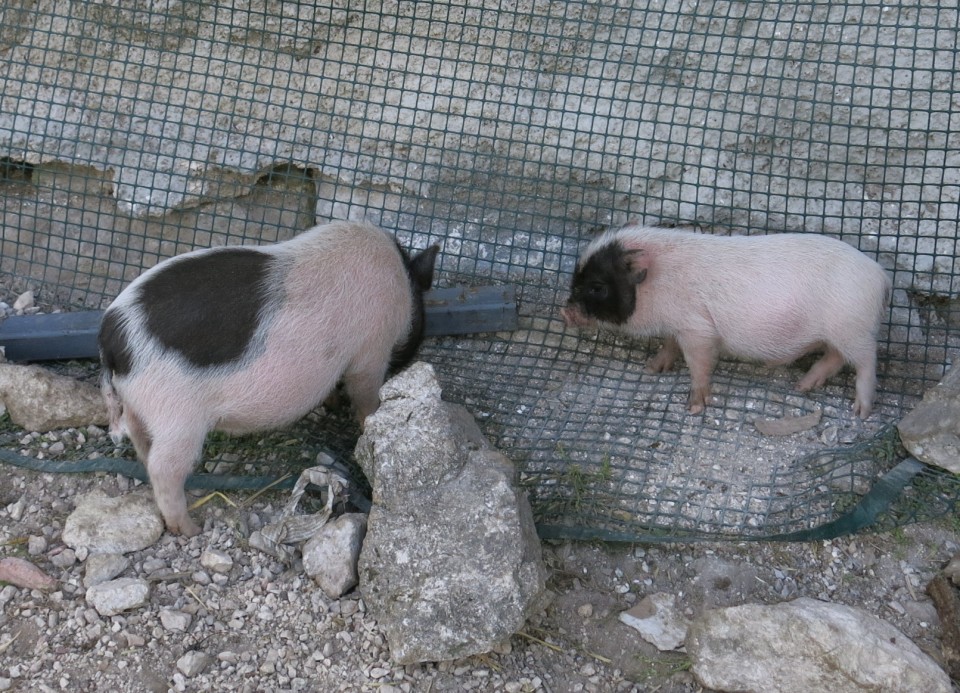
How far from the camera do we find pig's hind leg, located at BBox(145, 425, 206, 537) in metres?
4.27

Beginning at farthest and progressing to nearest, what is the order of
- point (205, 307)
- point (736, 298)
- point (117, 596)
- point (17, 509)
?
point (736, 298)
point (17, 509)
point (205, 307)
point (117, 596)

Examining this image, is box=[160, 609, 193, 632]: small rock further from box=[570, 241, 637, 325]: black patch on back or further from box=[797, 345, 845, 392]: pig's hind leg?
box=[797, 345, 845, 392]: pig's hind leg

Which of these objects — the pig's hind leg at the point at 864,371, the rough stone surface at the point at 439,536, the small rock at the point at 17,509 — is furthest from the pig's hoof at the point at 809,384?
the small rock at the point at 17,509

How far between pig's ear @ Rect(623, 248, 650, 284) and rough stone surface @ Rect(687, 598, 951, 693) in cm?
209

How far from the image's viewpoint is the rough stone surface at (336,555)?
3.98 metres

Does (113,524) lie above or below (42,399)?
below

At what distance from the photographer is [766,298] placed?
16.8 ft

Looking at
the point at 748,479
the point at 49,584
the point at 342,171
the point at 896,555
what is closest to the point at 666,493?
the point at 748,479

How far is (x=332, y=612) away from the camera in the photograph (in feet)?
12.9

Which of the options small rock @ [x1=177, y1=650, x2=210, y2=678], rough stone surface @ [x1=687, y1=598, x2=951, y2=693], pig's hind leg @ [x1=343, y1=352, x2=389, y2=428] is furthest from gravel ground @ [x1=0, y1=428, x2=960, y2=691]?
pig's hind leg @ [x1=343, y1=352, x2=389, y2=428]

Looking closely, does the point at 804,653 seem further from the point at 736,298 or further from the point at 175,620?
the point at 175,620

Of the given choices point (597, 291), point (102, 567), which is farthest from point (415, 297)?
point (102, 567)

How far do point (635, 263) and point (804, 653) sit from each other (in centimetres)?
238

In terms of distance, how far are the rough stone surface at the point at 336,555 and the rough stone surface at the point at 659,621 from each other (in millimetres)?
1085
